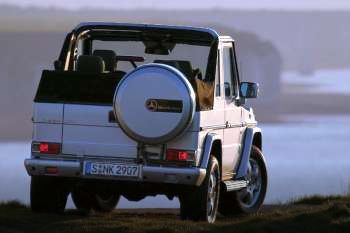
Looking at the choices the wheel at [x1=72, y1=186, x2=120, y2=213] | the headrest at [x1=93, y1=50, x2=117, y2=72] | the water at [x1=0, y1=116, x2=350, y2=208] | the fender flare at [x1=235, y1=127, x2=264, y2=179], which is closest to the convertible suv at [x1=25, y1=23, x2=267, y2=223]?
the headrest at [x1=93, y1=50, x2=117, y2=72]

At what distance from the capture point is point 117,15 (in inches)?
4606

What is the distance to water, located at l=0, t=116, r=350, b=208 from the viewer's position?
56.2 meters

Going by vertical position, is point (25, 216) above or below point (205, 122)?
below

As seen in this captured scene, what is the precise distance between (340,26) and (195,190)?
328 feet

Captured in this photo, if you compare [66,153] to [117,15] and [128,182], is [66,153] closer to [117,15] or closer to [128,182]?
[128,182]

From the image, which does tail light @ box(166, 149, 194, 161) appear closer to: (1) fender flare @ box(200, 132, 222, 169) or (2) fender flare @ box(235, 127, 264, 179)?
(1) fender flare @ box(200, 132, 222, 169)

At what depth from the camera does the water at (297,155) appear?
56.2 metres

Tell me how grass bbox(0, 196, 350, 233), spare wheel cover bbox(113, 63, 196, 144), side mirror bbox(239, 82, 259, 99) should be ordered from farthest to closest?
side mirror bbox(239, 82, 259, 99) < spare wheel cover bbox(113, 63, 196, 144) < grass bbox(0, 196, 350, 233)

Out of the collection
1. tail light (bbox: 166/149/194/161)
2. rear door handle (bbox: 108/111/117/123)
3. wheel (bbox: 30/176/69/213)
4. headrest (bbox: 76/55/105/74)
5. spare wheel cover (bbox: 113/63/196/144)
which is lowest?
wheel (bbox: 30/176/69/213)

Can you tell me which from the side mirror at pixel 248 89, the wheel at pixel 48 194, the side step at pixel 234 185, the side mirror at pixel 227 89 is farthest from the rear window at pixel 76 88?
the side mirror at pixel 248 89

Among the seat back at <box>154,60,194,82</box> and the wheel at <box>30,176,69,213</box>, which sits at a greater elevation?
the seat back at <box>154,60,194,82</box>

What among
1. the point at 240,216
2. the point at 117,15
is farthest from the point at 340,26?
the point at 240,216

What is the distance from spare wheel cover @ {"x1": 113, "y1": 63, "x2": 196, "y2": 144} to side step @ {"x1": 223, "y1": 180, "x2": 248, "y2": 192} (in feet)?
5.93

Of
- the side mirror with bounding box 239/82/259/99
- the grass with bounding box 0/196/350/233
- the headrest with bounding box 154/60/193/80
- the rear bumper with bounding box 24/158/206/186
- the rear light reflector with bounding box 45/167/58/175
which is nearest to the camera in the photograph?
the grass with bounding box 0/196/350/233
